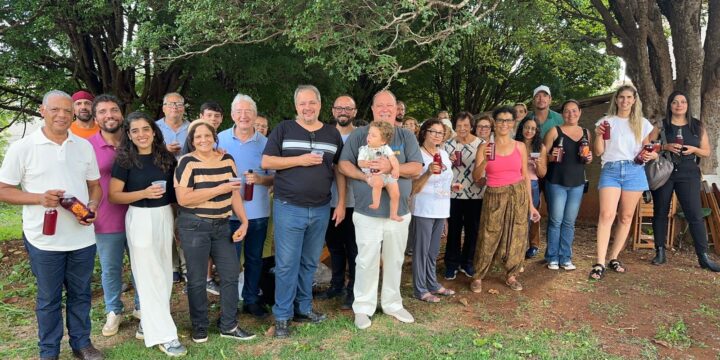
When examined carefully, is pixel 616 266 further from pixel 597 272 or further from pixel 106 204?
pixel 106 204

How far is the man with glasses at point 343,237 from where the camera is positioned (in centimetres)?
448

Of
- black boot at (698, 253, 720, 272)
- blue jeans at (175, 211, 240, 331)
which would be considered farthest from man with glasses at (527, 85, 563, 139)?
blue jeans at (175, 211, 240, 331)

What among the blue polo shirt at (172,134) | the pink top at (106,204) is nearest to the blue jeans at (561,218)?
the blue polo shirt at (172,134)

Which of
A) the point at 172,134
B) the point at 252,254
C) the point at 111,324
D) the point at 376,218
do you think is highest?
the point at 172,134

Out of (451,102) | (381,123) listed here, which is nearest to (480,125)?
(381,123)

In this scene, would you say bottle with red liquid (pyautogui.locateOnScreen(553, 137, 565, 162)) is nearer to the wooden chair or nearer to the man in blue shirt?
the wooden chair

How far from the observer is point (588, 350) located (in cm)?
373

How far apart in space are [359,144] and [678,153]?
162 inches

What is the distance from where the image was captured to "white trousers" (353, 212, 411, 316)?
4.05 meters

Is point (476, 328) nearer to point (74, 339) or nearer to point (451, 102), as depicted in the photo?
point (74, 339)

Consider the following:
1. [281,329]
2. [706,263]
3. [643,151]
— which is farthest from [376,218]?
[706,263]

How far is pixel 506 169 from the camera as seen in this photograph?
4.84 m

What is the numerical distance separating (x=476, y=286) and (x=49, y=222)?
392cm

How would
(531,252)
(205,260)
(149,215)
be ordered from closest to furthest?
1. (149,215)
2. (205,260)
3. (531,252)
